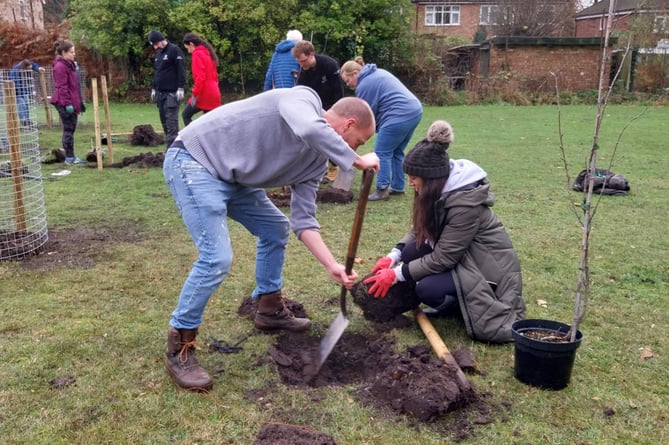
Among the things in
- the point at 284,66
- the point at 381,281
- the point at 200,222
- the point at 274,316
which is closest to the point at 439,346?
the point at 381,281

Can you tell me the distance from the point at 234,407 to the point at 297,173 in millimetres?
1305

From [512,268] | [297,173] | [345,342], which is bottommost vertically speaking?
[345,342]

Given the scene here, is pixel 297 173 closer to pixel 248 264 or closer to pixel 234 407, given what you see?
pixel 234 407

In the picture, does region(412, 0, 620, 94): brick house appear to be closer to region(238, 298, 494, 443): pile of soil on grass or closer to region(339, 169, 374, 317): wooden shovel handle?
region(238, 298, 494, 443): pile of soil on grass

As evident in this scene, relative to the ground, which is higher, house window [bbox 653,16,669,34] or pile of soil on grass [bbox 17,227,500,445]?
house window [bbox 653,16,669,34]

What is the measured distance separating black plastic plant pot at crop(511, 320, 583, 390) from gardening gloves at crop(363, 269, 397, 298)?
32.5 inches

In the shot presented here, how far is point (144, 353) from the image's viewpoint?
12.2 feet

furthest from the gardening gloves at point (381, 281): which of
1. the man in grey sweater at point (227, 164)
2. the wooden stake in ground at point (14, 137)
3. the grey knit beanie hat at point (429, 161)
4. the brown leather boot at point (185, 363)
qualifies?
the wooden stake in ground at point (14, 137)

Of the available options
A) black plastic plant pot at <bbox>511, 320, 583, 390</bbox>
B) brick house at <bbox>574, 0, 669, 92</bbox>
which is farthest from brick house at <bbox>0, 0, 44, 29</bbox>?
black plastic plant pot at <bbox>511, 320, 583, 390</bbox>

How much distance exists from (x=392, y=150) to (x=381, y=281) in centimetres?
Answer: 420

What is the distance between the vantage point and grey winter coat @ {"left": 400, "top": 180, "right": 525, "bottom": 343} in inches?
149

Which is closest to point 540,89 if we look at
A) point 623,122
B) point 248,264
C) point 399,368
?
point 623,122

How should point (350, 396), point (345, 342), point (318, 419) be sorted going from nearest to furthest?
point (318, 419) < point (350, 396) < point (345, 342)

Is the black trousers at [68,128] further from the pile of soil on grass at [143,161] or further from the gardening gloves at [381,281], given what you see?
the gardening gloves at [381,281]
